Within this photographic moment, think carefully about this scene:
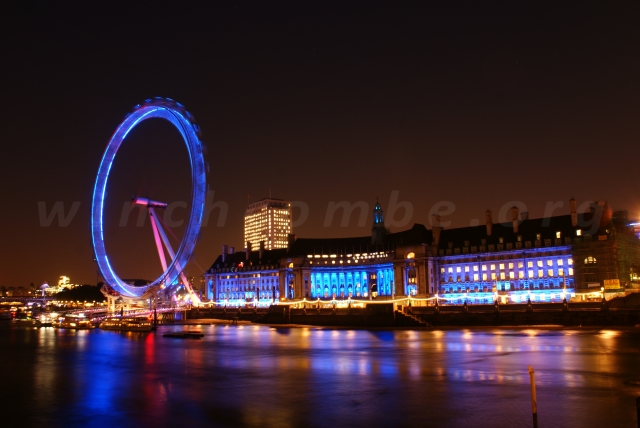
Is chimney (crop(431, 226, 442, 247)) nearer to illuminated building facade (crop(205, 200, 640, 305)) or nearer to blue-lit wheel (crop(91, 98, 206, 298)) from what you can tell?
illuminated building facade (crop(205, 200, 640, 305))

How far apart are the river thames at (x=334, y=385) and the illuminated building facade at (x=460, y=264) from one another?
53718mm

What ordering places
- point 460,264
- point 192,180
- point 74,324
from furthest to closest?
1. point 460,264
2. point 74,324
3. point 192,180

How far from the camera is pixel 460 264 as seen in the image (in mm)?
136375

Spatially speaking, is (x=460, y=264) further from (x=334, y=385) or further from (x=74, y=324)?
(x=334, y=385)

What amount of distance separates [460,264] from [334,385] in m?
104

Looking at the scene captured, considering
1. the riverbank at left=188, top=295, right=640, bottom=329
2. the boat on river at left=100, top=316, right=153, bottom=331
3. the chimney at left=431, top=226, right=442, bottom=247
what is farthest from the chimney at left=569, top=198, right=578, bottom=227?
the boat on river at left=100, top=316, right=153, bottom=331

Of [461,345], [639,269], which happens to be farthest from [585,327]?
[639,269]

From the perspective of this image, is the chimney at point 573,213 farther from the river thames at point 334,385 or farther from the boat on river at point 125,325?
the boat on river at point 125,325

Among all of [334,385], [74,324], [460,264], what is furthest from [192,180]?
[460,264]

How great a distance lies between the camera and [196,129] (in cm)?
8444

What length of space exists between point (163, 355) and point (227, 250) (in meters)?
137

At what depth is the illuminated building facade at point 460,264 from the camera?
111 m

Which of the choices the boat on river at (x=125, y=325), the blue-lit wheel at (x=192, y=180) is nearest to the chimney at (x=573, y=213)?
the blue-lit wheel at (x=192, y=180)

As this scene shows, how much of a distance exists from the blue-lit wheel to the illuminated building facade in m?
57.6
